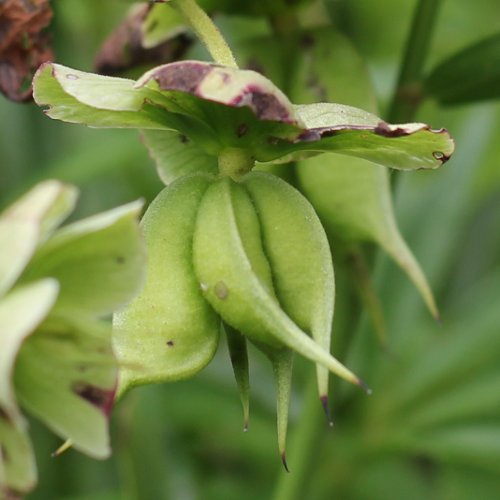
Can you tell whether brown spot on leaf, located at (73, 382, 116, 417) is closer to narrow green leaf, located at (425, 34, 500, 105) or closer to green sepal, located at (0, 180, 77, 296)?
green sepal, located at (0, 180, 77, 296)

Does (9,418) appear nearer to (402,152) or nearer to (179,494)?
(402,152)

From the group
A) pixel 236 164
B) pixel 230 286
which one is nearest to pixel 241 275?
pixel 230 286

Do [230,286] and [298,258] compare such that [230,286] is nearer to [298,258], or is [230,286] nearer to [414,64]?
[298,258]

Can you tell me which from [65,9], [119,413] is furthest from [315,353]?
[65,9]

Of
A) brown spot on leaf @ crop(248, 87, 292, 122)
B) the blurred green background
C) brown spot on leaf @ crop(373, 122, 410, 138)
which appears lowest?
the blurred green background

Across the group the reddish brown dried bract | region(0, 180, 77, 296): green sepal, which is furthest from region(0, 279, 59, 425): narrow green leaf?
the reddish brown dried bract
